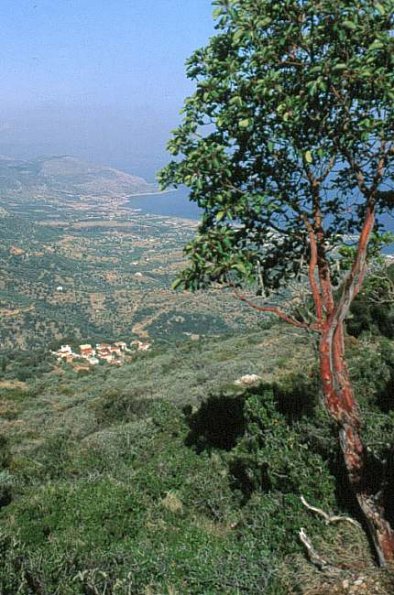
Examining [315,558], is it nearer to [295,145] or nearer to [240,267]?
[240,267]

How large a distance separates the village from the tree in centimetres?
3454

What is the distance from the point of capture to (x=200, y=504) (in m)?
6.93

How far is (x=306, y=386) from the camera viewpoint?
9.62m

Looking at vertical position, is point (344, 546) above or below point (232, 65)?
below

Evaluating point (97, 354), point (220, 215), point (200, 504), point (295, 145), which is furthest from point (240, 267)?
point (97, 354)

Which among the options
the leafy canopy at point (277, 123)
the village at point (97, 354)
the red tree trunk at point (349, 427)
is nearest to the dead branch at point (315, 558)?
the red tree trunk at point (349, 427)

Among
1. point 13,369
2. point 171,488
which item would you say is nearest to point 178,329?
point 13,369

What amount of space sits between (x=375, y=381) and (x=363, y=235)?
16.8 feet

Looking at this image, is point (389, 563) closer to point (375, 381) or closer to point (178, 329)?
point (375, 381)

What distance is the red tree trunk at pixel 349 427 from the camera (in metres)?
4.14

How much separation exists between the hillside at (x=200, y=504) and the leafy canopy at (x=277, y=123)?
102 inches

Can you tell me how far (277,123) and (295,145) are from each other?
26 centimetres

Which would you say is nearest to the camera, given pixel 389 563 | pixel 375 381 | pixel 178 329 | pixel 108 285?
pixel 389 563

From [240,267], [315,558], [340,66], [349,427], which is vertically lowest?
[315,558]
